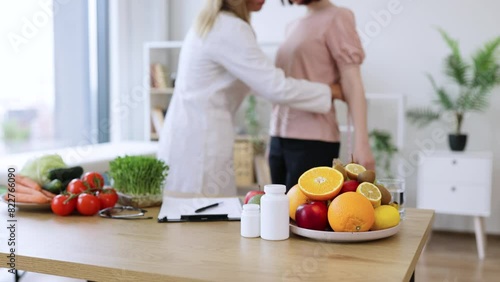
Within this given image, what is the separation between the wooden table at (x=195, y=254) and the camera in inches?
38.8

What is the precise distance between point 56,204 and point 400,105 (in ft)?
9.65

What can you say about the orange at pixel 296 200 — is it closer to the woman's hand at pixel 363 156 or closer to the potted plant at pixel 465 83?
the woman's hand at pixel 363 156

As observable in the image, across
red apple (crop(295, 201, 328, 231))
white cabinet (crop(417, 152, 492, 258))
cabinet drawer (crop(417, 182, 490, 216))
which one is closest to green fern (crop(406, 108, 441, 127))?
white cabinet (crop(417, 152, 492, 258))

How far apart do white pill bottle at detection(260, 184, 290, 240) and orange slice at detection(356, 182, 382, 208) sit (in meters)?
0.17

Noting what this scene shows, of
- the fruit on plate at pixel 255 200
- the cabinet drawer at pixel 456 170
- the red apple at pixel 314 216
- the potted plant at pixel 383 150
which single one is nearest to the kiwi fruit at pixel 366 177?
the red apple at pixel 314 216

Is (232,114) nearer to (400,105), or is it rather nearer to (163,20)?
(400,105)

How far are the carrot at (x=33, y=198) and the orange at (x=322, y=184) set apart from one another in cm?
70

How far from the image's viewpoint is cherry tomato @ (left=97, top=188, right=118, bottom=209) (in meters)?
1.49

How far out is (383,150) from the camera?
4.00 meters

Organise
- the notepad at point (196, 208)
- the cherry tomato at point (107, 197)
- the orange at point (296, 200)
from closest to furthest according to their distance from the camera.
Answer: the orange at point (296, 200)
the notepad at point (196, 208)
the cherry tomato at point (107, 197)

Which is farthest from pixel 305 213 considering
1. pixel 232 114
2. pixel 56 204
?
pixel 232 114

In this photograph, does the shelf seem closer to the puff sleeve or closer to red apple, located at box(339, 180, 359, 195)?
the puff sleeve

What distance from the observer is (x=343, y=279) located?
95 cm

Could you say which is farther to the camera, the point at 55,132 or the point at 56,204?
the point at 55,132
